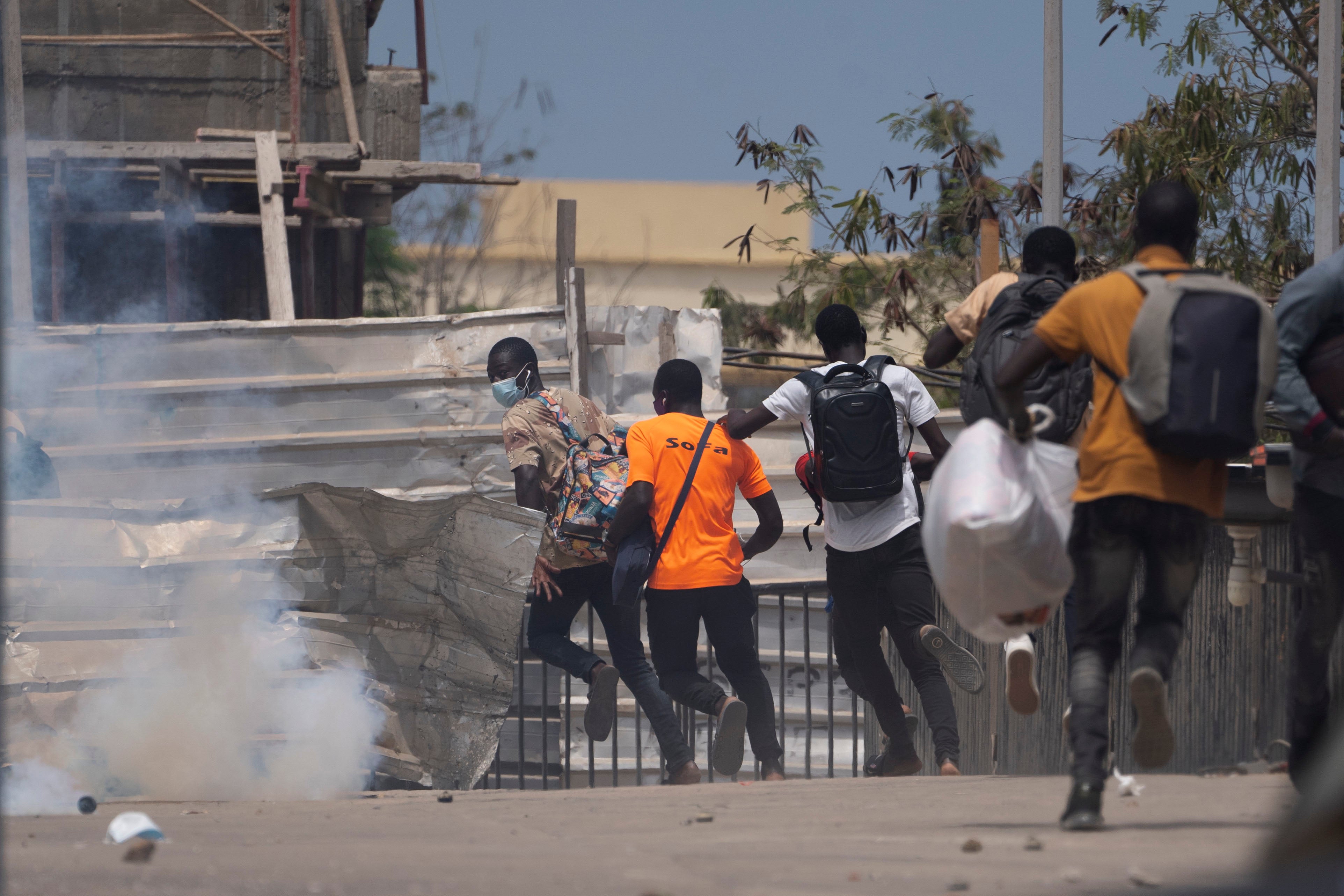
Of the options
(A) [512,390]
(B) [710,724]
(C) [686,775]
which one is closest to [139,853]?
(C) [686,775]

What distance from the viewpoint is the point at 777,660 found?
8516mm

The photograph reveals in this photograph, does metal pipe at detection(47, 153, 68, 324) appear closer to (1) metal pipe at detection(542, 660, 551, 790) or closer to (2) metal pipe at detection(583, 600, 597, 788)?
(1) metal pipe at detection(542, 660, 551, 790)

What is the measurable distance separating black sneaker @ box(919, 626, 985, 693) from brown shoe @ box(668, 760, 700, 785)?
4.26 feet

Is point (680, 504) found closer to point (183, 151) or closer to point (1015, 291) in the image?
point (1015, 291)

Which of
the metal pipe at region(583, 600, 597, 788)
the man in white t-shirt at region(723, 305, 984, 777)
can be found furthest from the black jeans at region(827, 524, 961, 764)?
the metal pipe at region(583, 600, 597, 788)

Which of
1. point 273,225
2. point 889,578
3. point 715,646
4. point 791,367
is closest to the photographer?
point 889,578

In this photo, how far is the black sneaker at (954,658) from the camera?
5160 millimetres

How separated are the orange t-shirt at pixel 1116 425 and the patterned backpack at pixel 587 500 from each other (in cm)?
274

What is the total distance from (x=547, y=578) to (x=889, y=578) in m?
1.61

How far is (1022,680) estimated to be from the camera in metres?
4.29

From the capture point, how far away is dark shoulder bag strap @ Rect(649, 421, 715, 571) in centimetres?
577

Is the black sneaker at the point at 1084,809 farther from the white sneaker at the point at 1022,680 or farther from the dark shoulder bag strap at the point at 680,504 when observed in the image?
the dark shoulder bag strap at the point at 680,504

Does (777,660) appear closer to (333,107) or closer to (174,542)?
(174,542)

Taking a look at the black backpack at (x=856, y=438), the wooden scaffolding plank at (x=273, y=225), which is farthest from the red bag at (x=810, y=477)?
the wooden scaffolding plank at (x=273, y=225)
